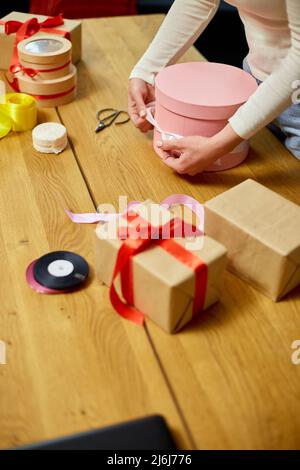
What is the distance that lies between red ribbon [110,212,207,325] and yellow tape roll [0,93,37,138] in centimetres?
58

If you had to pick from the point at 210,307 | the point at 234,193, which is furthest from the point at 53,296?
the point at 234,193

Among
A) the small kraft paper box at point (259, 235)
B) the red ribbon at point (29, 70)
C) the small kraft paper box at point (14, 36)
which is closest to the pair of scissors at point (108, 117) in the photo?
the red ribbon at point (29, 70)

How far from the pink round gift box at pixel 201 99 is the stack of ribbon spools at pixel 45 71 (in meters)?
0.31

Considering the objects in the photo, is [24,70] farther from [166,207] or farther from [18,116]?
[166,207]

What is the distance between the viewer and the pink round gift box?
4.36ft

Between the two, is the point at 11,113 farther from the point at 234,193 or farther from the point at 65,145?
the point at 234,193

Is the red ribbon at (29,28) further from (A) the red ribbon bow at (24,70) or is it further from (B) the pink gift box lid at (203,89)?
(B) the pink gift box lid at (203,89)

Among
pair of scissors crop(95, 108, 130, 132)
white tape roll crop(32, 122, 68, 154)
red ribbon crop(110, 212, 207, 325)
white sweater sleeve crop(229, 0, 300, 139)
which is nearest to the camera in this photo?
red ribbon crop(110, 212, 207, 325)

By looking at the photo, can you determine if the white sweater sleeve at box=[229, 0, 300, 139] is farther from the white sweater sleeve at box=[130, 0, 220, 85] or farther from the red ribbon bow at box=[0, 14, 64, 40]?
the red ribbon bow at box=[0, 14, 64, 40]

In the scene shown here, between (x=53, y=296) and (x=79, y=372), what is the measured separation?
7.0 inches

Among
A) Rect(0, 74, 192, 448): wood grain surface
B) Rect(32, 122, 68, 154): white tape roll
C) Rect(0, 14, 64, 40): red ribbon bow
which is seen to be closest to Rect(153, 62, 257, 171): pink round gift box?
Rect(32, 122, 68, 154): white tape roll

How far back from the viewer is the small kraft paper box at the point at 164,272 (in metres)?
0.95

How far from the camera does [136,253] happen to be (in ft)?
3.21

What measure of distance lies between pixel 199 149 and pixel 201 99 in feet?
0.38
